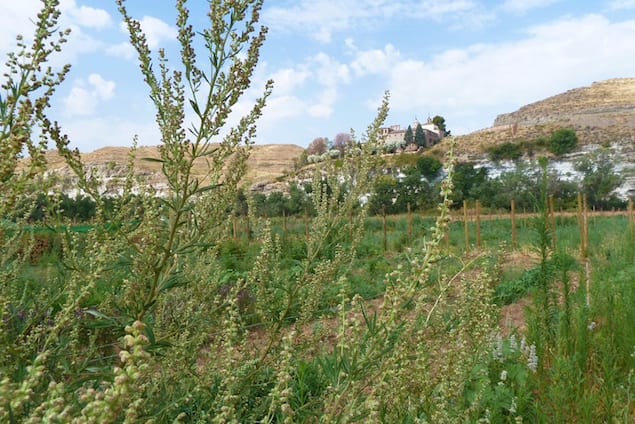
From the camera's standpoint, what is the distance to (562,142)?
214ft

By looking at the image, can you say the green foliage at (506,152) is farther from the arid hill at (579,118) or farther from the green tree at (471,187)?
the green tree at (471,187)

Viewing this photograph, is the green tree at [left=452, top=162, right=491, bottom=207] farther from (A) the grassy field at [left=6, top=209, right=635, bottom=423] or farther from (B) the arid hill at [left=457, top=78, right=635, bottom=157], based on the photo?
(A) the grassy field at [left=6, top=209, right=635, bottom=423]

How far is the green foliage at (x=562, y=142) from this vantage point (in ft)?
213

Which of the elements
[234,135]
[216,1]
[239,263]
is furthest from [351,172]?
[239,263]

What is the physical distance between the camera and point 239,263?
12188mm

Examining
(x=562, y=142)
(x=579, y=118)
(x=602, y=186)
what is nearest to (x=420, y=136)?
(x=562, y=142)

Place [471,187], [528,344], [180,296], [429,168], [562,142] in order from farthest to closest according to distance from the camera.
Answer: [562,142] < [429,168] < [471,187] < [528,344] < [180,296]

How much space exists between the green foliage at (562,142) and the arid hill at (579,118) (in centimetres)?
216

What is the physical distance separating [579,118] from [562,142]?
17.3 metres

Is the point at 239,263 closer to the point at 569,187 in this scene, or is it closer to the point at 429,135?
the point at 569,187

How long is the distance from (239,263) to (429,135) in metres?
82.8

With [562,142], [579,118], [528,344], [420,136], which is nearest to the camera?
[528,344]

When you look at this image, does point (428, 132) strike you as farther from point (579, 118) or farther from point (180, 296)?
point (180, 296)

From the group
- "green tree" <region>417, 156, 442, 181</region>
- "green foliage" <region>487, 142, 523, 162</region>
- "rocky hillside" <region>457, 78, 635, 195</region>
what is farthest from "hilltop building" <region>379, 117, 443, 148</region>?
"green tree" <region>417, 156, 442, 181</region>
